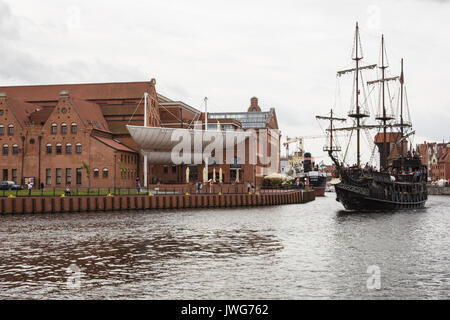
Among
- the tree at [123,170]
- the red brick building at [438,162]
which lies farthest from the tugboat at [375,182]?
the red brick building at [438,162]

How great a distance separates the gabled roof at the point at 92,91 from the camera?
318 feet

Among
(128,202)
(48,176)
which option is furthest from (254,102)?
(128,202)

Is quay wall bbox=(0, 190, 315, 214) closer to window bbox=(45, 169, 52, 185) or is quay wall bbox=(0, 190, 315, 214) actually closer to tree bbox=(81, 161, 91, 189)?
tree bbox=(81, 161, 91, 189)

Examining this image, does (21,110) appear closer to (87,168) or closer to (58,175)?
(58,175)

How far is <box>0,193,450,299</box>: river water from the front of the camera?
2089 centimetres

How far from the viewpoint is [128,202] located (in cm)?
6206

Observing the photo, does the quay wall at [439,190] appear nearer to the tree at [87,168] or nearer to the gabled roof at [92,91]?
the gabled roof at [92,91]

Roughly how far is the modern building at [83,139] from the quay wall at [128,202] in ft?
51.5

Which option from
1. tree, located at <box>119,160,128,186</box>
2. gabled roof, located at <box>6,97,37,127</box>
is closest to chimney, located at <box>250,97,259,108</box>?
tree, located at <box>119,160,128,186</box>

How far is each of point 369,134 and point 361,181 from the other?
1952 cm

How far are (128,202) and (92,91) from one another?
42.8 metres

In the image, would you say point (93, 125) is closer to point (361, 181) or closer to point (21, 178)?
point (21, 178)

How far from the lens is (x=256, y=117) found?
146 m
